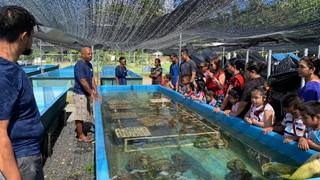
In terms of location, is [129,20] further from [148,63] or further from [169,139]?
[148,63]

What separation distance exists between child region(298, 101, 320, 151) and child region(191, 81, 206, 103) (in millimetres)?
3410

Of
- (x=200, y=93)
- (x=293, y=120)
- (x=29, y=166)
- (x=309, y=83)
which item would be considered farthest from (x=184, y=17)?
(x=29, y=166)

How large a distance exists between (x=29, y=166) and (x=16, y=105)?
0.40 m

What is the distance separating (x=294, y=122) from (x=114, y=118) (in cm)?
370

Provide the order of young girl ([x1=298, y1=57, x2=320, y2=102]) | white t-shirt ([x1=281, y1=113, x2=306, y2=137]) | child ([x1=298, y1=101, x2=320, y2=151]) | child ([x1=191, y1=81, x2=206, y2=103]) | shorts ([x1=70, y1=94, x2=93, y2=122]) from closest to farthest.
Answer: child ([x1=298, y1=101, x2=320, y2=151]), white t-shirt ([x1=281, y1=113, x2=306, y2=137]), young girl ([x1=298, y1=57, x2=320, y2=102]), shorts ([x1=70, y1=94, x2=93, y2=122]), child ([x1=191, y1=81, x2=206, y2=103])

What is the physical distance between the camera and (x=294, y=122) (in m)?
3.26

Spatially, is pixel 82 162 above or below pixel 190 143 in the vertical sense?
below

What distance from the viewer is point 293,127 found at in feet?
10.9

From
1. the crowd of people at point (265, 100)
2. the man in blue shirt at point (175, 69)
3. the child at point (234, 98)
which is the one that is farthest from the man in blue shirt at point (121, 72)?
the child at point (234, 98)

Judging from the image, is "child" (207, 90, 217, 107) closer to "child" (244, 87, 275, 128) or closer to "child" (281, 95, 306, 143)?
"child" (244, 87, 275, 128)

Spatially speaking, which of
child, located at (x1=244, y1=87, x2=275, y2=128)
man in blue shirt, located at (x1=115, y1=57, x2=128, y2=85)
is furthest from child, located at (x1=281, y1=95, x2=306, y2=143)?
man in blue shirt, located at (x1=115, y1=57, x2=128, y2=85)

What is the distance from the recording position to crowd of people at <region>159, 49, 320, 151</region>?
9.66 ft

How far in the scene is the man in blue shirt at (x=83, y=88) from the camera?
5344 millimetres

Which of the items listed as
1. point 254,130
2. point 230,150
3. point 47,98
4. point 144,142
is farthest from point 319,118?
point 47,98
